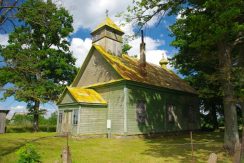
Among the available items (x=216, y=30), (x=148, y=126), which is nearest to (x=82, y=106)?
(x=148, y=126)

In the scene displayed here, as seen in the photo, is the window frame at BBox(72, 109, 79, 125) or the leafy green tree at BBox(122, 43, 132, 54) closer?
the window frame at BBox(72, 109, 79, 125)

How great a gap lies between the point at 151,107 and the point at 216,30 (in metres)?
11.8

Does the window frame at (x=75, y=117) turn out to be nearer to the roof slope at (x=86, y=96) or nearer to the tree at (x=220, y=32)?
the roof slope at (x=86, y=96)

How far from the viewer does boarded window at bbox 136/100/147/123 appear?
19922 millimetres

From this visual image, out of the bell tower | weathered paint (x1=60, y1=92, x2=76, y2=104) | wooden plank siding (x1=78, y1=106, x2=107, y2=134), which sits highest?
the bell tower

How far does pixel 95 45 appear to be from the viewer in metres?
23.3

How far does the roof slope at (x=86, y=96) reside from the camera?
62.1ft

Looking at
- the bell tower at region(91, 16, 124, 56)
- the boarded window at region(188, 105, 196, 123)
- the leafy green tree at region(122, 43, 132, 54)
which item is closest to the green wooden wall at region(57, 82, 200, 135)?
the boarded window at region(188, 105, 196, 123)

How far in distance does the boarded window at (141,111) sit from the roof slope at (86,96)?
301 cm

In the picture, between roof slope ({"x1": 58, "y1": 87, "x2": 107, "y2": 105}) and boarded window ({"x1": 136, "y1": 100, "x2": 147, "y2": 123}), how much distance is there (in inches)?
118

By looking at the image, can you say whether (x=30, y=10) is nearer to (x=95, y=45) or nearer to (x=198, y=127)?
(x=95, y=45)

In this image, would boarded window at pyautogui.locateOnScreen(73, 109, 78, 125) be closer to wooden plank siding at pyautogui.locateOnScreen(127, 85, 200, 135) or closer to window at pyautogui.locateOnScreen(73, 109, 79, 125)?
window at pyautogui.locateOnScreen(73, 109, 79, 125)

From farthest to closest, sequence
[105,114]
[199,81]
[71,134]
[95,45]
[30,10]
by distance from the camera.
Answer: [199,81] → [95,45] → [105,114] → [71,134] → [30,10]

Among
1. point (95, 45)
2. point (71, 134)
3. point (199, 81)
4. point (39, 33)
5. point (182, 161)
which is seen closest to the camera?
point (182, 161)
